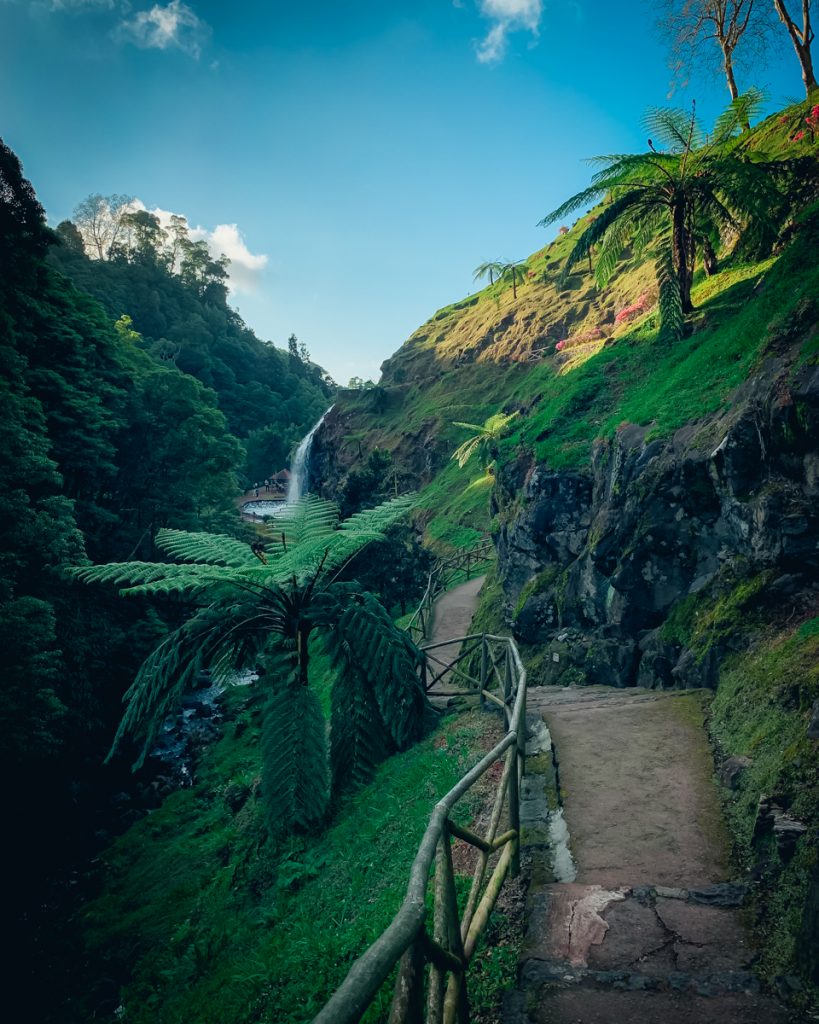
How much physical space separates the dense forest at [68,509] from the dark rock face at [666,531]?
9.87 metres

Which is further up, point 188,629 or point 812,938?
point 188,629

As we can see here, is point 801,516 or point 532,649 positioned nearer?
point 801,516

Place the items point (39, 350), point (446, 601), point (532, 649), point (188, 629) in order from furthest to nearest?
point (446, 601), point (39, 350), point (532, 649), point (188, 629)

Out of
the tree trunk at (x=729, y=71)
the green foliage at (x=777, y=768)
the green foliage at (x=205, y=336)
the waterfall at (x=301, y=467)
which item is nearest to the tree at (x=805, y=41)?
the tree trunk at (x=729, y=71)

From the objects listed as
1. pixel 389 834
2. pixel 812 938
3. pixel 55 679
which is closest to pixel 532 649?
pixel 389 834

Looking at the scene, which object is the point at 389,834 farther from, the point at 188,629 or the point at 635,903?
the point at 188,629

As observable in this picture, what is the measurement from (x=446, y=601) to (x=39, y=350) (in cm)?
1469

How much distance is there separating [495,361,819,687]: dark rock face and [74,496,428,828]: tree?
125 inches

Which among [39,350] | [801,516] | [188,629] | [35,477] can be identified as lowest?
[188,629]

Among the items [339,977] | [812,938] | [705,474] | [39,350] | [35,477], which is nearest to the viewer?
[812,938]

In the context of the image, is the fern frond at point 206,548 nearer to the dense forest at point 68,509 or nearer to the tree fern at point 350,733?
the tree fern at point 350,733

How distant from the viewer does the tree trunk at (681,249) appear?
9.85m

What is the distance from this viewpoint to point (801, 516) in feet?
16.8

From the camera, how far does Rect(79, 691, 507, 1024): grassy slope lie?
12.7 ft
